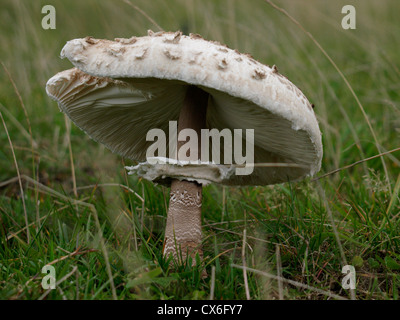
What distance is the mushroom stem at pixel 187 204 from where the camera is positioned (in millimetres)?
2607

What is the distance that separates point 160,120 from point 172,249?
40.6 inches

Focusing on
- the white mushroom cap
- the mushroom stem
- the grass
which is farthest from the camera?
the mushroom stem

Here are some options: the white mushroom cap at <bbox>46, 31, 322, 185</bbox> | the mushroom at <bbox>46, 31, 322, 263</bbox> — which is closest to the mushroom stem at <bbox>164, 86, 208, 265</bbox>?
the mushroom at <bbox>46, 31, 322, 263</bbox>

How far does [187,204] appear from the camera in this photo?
104 inches

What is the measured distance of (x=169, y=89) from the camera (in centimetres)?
262

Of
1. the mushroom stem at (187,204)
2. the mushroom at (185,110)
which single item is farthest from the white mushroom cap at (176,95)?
the mushroom stem at (187,204)

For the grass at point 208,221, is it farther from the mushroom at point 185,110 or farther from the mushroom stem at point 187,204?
the mushroom at point 185,110

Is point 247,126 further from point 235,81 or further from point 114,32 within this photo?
point 114,32

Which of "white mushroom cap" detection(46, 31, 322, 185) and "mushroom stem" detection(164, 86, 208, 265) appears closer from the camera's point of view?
"white mushroom cap" detection(46, 31, 322, 185)

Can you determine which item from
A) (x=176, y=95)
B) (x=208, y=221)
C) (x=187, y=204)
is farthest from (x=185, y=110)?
(x=208, y=221)

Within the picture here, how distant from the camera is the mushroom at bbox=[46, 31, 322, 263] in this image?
2.01 metres

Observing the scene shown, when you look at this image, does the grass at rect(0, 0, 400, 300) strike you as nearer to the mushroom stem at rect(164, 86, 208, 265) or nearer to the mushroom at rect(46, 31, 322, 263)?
the mushroom stem at rect(164, 86, 208, 265)

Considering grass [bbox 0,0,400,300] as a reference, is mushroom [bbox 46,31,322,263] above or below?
above
